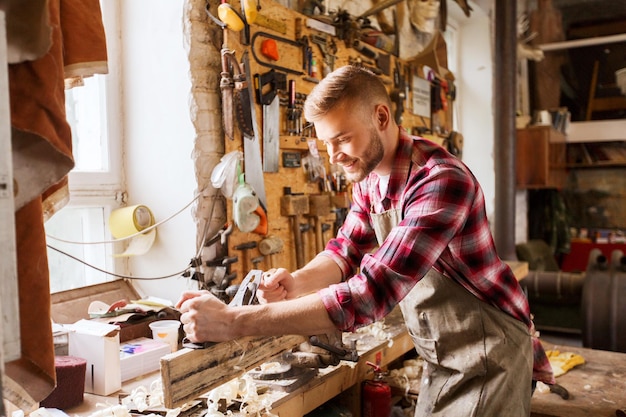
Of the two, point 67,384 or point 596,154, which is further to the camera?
point 596,154

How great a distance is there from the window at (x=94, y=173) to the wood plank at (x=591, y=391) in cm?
207

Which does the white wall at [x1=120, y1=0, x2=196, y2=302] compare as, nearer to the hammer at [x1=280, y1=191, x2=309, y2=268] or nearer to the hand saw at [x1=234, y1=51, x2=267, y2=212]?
the hand saw at [x1=234, y1=51, x2=267, y2=212]

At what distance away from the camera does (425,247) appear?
1484 mm

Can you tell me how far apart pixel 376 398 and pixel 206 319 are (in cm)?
110

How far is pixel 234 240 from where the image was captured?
2596mm

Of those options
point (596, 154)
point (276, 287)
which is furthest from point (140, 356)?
point (596, 154)

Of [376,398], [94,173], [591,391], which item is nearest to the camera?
[376,398]

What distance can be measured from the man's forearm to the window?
3.78 ft

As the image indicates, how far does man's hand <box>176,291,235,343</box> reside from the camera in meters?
1.41

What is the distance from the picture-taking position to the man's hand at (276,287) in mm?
1807

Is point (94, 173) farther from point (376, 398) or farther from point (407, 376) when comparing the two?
point (407, 376)

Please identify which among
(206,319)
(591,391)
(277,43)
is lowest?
(591,391)

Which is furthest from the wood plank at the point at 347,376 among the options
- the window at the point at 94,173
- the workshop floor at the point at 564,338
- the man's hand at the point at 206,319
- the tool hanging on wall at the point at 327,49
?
the workshop floor at the point at 564,338

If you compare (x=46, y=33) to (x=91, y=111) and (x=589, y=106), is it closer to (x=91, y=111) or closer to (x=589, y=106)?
(x=91, y=111)
